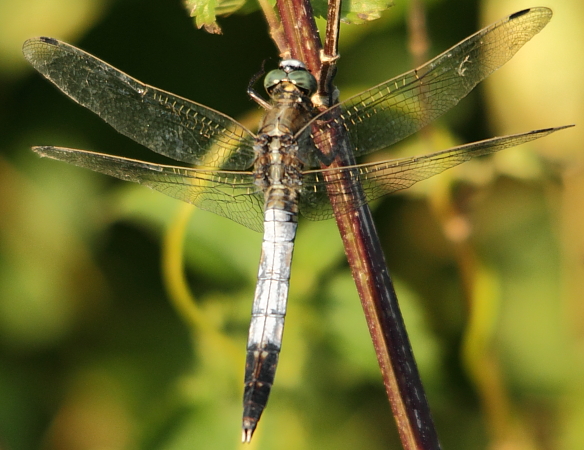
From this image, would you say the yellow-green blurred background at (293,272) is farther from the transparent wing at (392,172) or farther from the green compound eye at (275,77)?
the transparent wing at (392,172)

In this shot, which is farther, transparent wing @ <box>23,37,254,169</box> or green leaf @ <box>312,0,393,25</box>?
transparent wing @ <box>23,37,254,169</box>

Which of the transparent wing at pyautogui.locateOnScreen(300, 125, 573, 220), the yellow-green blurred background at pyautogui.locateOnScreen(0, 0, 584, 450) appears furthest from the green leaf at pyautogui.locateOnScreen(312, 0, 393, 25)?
the yellow-green blurred background at pyautogui.locateOnScreen(0, 0, 584, 450)

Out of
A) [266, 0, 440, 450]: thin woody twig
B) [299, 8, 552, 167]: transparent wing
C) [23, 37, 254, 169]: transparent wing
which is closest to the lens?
[266, 0, 440, 450]: thin woody twig

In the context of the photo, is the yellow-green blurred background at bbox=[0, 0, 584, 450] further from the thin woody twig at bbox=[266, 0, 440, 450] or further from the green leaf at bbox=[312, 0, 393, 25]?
the thin woody twig at bbox=[266, 0, 440, 450]

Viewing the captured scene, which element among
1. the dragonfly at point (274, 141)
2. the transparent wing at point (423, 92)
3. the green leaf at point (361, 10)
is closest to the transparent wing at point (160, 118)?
the dragonfly at point (274, 141)

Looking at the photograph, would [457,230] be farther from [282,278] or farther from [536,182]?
[282,278]

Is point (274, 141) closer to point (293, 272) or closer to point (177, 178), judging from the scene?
point (177, 178)

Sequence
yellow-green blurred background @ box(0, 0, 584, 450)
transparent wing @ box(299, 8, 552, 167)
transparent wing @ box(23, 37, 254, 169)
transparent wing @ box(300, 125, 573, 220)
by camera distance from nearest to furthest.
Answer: transparent wing @ box(300, 125, 573, 220)
transparent wing @ box(299, 8, 552, 167)
transparent wing @ box(23, 37, 254, 169)
yellow-green blurred background @ box(0, 0, 584, 450)
